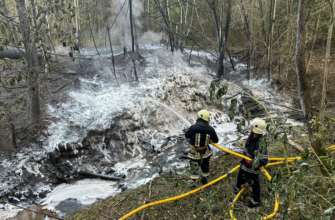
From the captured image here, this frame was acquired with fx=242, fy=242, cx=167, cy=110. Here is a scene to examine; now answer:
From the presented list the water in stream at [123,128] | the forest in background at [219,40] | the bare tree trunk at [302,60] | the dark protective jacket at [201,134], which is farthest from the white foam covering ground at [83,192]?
the bare tree trunk at [302,60]

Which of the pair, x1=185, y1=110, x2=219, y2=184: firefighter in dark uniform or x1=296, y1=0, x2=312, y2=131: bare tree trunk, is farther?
x1=185, y1=110, x2=219, y2=184: firefighter in dark uniform

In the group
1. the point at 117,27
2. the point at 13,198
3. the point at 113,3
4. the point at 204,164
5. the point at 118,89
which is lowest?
the point at 13,198

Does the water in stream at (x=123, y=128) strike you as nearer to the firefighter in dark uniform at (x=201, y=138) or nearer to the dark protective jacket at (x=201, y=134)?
the firefighter in dark uniform at (x=201, y=138)

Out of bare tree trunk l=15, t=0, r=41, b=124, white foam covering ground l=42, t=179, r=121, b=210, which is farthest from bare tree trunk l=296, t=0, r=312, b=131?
bare tree trunk l=15, t=0, r=41, b=124

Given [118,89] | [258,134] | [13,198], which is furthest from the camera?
[118,89]

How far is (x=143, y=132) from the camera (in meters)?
7.52

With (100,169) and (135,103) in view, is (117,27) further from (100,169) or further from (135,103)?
Answer: (100,169)

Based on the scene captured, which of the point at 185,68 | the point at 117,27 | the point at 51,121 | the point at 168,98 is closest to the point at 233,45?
the point at 185,68

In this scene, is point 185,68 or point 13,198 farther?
point 185,68

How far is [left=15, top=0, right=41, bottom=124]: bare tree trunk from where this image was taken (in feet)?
18.0

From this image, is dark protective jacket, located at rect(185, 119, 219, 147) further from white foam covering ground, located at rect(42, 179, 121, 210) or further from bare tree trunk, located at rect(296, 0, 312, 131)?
white foam covering ground, located at rect(42, 179, 121, 210)

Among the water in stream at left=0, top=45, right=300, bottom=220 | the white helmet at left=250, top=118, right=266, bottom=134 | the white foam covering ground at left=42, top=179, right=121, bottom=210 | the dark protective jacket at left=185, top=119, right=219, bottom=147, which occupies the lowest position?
the white foam covering ground at left=42, top=179, right=121, bottom=210

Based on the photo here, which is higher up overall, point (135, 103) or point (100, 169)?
point (135, 103)

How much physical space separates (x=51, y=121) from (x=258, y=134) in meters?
5.43
